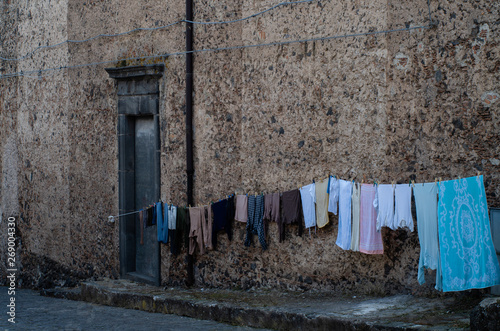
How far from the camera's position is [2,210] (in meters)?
12.8

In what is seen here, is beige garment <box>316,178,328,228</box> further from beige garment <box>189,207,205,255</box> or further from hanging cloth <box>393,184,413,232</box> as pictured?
beige garment <box>189,207,205,255</box>

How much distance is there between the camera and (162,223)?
8.80 m

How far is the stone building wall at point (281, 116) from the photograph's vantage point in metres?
6.08

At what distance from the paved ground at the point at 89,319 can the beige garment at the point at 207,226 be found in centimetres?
122

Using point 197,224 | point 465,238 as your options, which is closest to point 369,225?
point 465,238

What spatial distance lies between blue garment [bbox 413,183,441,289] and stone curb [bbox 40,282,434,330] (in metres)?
0.80

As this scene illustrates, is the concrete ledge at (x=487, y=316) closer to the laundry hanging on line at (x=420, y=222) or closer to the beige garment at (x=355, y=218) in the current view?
the laundry hanging on line at (x=420, y=222)

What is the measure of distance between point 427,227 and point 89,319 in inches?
162

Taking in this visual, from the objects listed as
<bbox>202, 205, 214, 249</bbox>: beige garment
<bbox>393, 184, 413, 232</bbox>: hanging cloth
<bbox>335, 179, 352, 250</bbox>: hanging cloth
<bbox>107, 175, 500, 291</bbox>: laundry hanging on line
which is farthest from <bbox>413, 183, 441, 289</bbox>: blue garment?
<bbox>202, 205, 214, 249</bbox>: beige garment

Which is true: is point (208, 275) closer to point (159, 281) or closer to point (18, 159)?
point (159, 281)

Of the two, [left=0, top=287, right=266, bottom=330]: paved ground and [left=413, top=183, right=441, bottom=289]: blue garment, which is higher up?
[left=413, top=183, right=441, bottom=289]: blue garment

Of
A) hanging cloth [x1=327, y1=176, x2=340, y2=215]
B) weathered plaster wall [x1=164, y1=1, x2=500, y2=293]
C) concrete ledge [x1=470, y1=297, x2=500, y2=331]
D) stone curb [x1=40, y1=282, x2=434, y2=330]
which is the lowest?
stone curb [x1=40, y1=282, x2=434, y2=330]

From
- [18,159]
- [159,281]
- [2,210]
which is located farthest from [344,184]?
[2,210]

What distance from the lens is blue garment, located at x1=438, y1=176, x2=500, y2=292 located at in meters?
5.55
